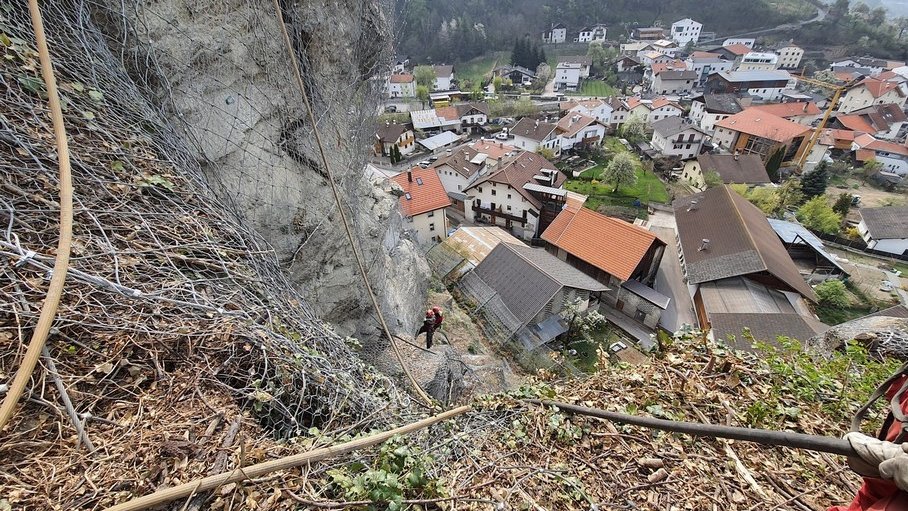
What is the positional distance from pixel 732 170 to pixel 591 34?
71.5 meters

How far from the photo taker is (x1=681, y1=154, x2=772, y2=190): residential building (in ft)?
113

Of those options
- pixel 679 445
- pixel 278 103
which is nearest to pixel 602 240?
pixel 278 103

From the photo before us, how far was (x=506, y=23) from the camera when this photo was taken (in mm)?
91562

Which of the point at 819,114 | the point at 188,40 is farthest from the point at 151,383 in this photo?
the point at 819,114

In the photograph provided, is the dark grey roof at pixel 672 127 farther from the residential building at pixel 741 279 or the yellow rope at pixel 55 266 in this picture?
the yellow rope at pixel 55 266

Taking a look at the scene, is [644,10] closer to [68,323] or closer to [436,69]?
[436,69]

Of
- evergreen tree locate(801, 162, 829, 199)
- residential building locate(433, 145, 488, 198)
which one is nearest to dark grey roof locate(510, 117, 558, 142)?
residential building locate(433, 145, 488, 198)

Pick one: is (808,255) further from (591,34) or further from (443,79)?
(591,34)

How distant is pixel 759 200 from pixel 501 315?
27.8 m

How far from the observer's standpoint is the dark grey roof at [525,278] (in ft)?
53.6

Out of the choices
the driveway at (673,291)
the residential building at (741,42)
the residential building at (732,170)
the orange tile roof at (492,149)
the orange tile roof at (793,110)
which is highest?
the residential building at (741,42)

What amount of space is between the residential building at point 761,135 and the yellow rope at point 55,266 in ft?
169

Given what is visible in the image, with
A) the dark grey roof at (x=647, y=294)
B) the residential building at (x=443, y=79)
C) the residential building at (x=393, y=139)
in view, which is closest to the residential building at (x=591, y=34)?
the residential building at (x=443, y=79)

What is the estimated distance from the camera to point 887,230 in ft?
89.9
